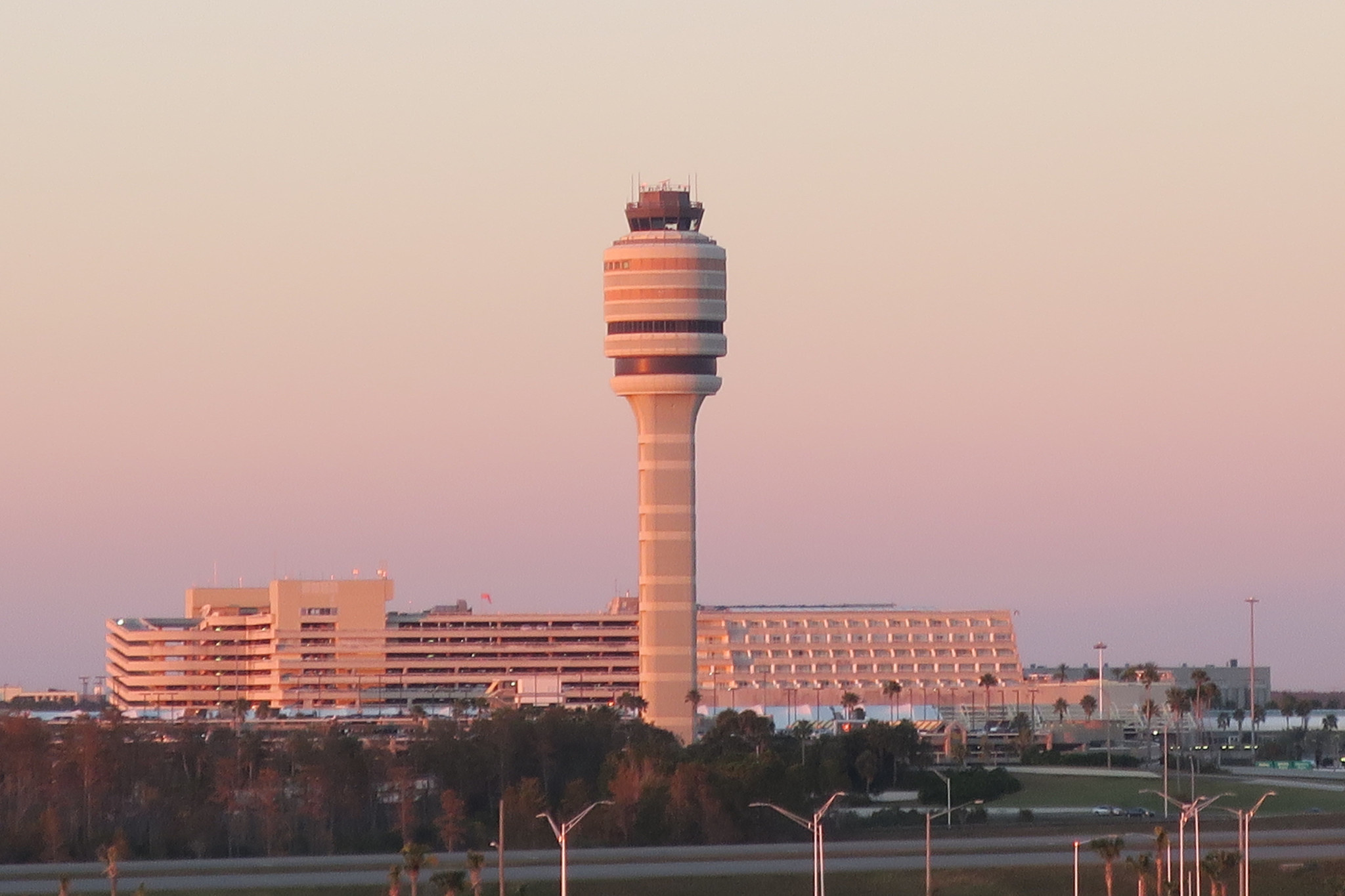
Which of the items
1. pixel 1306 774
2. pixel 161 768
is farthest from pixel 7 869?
pixel 1306 774

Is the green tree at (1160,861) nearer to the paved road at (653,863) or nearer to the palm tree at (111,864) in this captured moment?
the paved road at (653,863)

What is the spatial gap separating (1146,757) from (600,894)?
102761 millimetres

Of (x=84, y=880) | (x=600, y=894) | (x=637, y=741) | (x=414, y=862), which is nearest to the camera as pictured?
(x=414, y=862)

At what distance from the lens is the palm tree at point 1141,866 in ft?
303

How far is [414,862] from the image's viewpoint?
307ft

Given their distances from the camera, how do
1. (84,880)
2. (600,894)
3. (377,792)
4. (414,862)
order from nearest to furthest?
(414,862), (600,894), (84,880), (377,792)

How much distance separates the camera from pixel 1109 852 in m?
97.9

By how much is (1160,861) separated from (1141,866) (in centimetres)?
115

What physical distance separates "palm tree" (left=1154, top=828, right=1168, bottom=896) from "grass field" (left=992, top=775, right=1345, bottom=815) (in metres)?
33.1

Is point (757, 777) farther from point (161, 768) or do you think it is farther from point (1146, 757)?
point (1146, 757)

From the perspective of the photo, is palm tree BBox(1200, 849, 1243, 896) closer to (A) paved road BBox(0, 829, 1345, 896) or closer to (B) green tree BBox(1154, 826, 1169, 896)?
(B) green tree BBox(1154, 826, 1169, 896)

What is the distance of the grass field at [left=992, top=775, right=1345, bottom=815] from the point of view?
13938 cm

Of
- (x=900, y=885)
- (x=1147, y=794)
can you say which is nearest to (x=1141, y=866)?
(x=900, y=885)

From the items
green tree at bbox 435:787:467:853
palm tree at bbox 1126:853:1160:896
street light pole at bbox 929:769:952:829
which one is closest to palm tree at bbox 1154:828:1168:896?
palm tree at bbox 1126:853:1160:896
